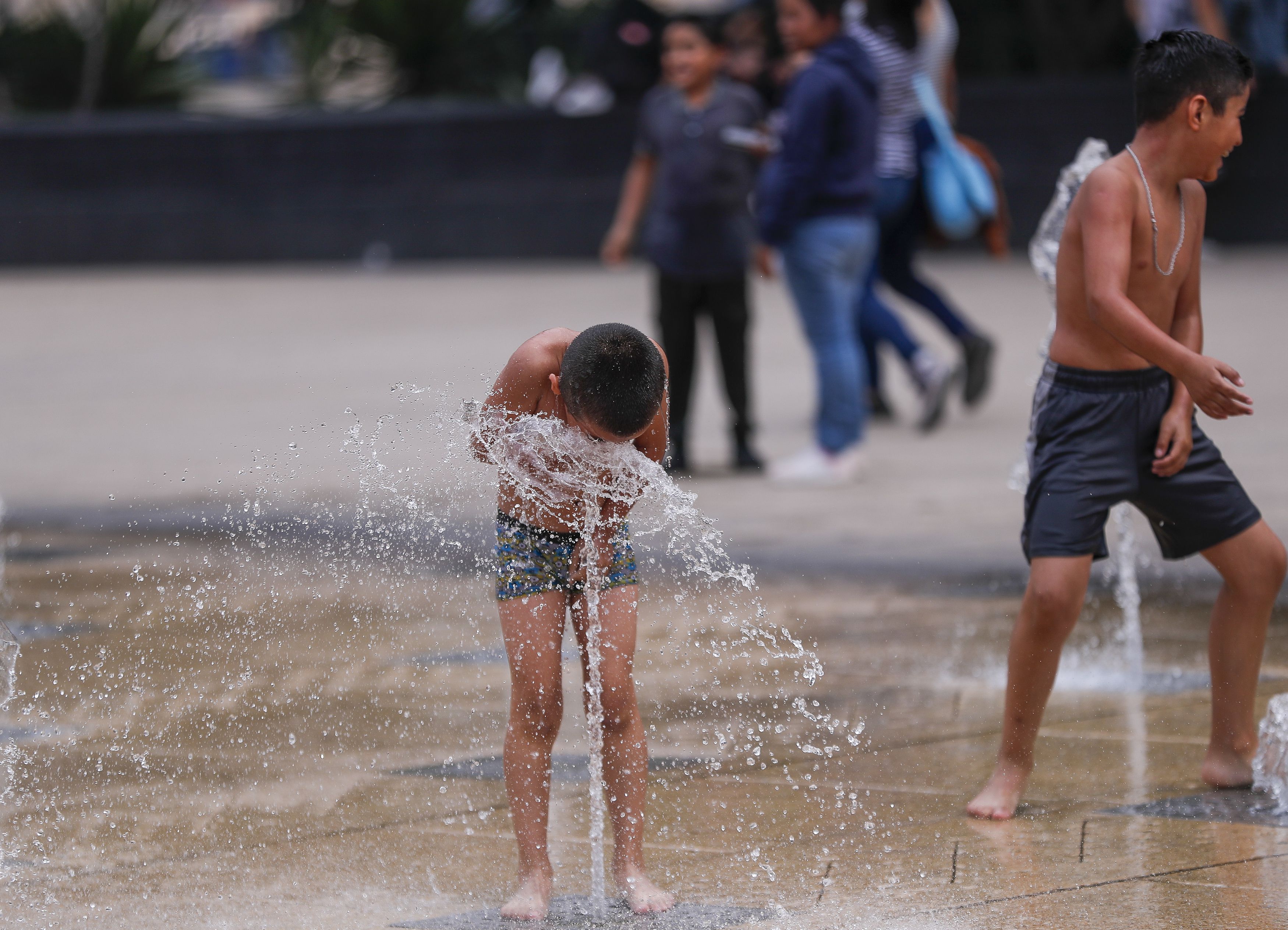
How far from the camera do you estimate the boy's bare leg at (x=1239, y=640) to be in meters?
3.94

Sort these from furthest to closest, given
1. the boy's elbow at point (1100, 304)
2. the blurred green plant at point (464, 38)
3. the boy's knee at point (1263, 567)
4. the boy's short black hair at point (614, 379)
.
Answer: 1. the blurred green plant at point (464, 38)
2. the boy's knee at point (1263, 567)
3. the boy's elbow at point (1100, 304)
4. the boy's short black hair at point (614, 379)

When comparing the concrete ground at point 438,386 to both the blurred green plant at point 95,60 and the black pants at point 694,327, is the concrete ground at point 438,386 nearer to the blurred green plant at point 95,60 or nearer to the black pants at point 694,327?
the black pants at point 694,327

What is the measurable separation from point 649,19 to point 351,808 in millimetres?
10919

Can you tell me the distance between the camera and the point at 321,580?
6164mm

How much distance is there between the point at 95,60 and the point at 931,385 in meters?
13.1

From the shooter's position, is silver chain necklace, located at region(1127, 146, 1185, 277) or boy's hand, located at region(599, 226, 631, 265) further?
boy's hand, located at region(599, 226, 631, 265)

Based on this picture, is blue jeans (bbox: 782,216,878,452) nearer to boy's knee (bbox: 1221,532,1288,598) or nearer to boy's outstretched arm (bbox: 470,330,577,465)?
boy's knee (bbox: 1221,532,1288,598)

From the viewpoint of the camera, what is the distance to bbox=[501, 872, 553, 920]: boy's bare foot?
10.7ft

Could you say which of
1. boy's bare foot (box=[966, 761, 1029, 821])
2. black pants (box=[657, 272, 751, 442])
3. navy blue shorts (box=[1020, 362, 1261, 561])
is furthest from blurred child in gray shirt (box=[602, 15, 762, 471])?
boy's bare foot (box=[966, 761, 1029, 821])

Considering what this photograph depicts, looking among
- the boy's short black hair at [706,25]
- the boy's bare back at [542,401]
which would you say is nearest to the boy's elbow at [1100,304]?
the boy's bare back at [542,401]

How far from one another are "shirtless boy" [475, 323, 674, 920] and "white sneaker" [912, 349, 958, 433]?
6.04m

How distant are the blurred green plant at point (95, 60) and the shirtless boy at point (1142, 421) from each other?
17334 mm

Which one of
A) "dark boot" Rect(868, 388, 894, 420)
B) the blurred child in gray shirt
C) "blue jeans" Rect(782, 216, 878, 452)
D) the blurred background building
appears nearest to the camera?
"blue jeans" Rect(782, 216, 878, 452)

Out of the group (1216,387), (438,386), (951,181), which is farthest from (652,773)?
(438,386)
